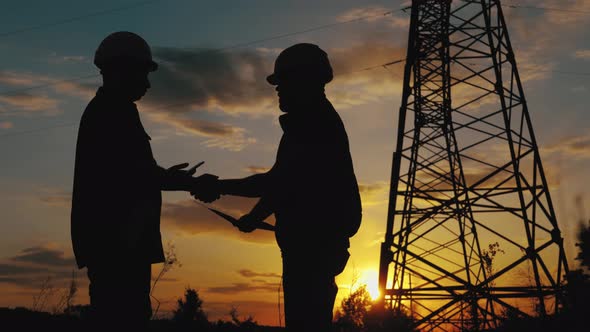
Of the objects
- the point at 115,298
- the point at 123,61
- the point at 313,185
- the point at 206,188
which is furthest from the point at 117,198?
the point at 313,185

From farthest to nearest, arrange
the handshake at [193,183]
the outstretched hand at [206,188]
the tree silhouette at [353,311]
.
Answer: the tree silhouette at [353,311] → the outstretched hand at [206,188] → the handshake at [193,183]

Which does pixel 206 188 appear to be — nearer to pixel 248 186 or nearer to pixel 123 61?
pixel 248 186

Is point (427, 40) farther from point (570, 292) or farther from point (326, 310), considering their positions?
point (326, 310)

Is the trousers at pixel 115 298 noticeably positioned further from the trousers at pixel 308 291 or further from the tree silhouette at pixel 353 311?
the tree silhouette at pixel 353 311

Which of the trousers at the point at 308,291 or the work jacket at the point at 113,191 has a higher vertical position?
the work jacket at the point at 113,191

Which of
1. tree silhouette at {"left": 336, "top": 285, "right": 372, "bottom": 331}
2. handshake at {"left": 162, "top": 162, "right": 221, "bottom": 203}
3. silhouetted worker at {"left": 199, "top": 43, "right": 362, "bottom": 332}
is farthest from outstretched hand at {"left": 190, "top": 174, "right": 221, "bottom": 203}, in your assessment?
tree silhouette at {"left": 336, "top": 285, "right": 372, "bottom": 331}

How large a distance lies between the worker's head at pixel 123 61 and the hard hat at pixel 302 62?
4.01ft

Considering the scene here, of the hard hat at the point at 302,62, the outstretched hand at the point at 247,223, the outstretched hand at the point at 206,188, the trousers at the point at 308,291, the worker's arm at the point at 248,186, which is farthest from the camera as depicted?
the outstretched hand at the point at 206,188

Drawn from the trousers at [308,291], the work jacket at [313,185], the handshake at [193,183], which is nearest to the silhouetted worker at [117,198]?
the handshake at [193,183]

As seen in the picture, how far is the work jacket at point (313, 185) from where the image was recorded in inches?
172

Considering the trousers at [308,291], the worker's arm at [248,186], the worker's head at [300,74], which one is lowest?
the trousers at [308,291]

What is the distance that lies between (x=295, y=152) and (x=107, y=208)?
1.43 metres

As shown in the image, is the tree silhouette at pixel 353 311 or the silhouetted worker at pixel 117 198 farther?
the tree silhouette at pixel 353 311

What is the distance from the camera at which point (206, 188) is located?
606 centimetres
